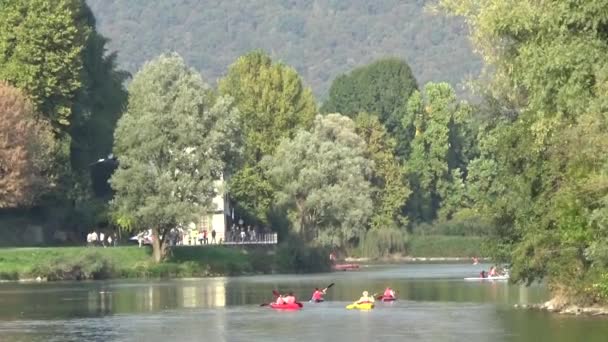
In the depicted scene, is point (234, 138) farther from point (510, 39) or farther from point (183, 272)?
point (510, 39)

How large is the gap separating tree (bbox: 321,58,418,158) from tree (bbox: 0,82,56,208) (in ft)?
216

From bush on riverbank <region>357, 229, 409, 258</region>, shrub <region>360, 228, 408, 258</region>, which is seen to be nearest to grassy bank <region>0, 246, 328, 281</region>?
bush on riverbank <region>357, 229, 409, 258</region>

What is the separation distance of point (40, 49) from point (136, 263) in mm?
14912

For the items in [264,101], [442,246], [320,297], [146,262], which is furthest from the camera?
[442,246]

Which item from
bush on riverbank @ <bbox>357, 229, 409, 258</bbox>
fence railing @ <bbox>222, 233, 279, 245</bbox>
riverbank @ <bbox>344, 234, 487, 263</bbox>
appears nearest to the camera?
fence railing @ <bbox>222, 233, 279, 245</bbox>

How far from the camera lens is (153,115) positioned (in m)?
92.3

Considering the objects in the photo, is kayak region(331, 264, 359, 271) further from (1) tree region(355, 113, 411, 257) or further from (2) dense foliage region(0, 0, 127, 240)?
(1) tree region(355, 113, 411, 257)

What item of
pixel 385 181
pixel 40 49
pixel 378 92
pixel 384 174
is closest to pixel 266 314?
pixel 40 49

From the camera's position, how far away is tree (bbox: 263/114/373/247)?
362ft

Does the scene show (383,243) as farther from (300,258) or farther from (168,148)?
(168,148)

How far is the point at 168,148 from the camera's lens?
306 ft

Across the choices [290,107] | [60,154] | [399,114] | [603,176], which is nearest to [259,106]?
[290,107]

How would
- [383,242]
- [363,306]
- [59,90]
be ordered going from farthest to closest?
[383,242], [59,90], [363,306]

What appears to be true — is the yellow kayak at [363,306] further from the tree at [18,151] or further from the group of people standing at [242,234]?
the group of people standing at [242,234]
